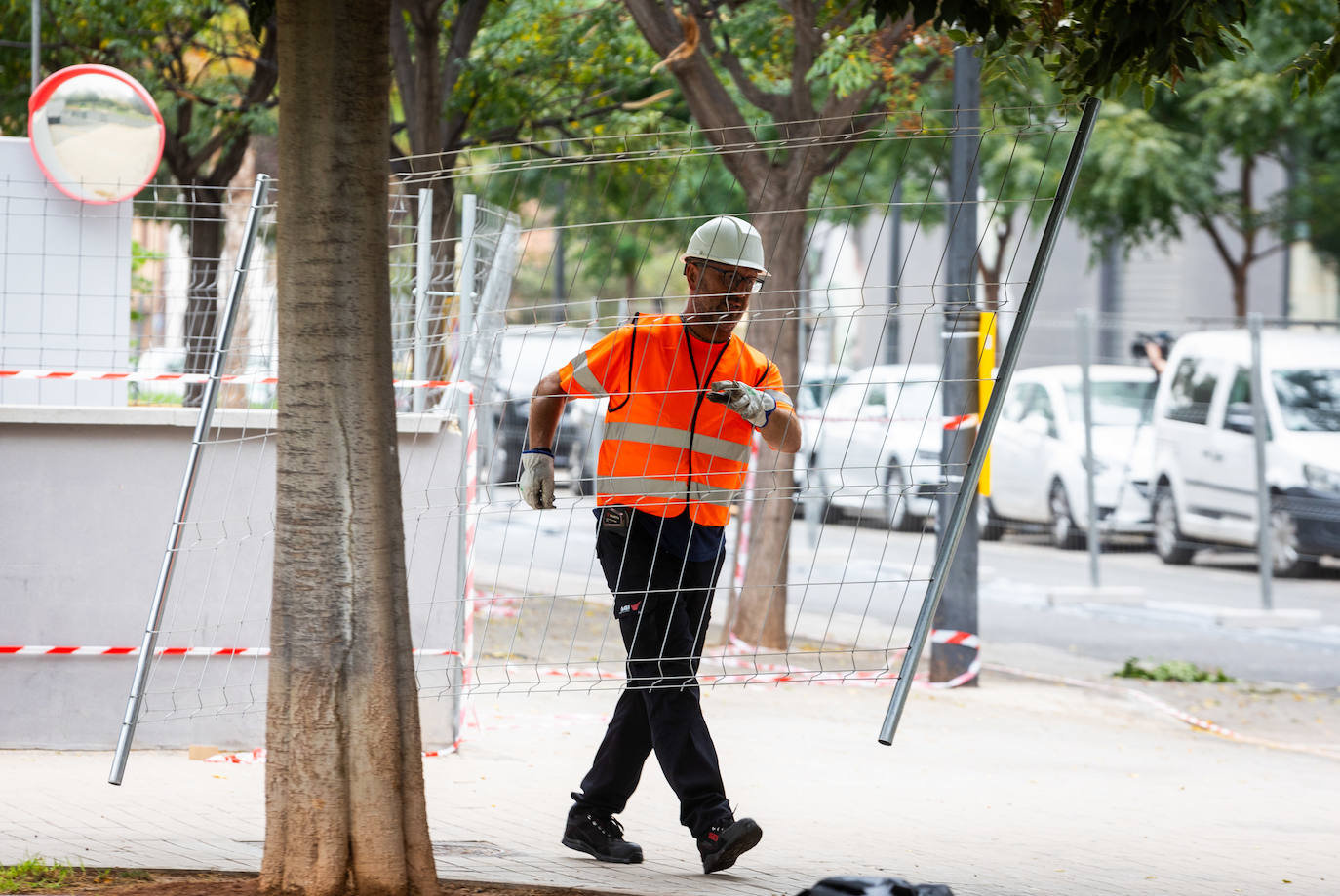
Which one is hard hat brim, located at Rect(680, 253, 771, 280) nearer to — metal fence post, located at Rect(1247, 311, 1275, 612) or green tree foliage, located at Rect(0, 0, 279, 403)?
green tree foliage, located at Rect(0, 0, 279, 403)

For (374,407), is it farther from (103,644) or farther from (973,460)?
(103,644)

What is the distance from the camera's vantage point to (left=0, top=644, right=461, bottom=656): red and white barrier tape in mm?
6840

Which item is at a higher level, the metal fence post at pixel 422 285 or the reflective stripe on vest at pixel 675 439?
the metal fence post at pixel 422 285

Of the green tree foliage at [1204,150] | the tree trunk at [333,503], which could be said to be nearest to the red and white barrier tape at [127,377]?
the tree trunk at [333,503]

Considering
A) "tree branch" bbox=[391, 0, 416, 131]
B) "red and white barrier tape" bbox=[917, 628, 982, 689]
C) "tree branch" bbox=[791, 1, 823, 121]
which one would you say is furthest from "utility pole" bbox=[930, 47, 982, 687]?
"tree branch" bbox=[391, 0, 416, 131]

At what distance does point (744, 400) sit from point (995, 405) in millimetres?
731

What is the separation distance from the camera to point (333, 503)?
163 inches

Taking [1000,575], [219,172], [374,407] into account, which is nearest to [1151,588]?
[1000,575]

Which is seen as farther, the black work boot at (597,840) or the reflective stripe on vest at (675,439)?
the black work boot at (597,840)

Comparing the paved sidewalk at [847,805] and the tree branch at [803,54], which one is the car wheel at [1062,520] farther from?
the paved sidewalk at [847,805]

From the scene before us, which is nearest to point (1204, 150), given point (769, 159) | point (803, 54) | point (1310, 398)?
point (1310, 398)

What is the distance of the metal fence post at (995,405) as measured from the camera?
4.45 meters

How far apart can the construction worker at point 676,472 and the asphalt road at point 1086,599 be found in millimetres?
4423

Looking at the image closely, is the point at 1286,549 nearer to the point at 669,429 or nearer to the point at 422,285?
the point at 422,285
